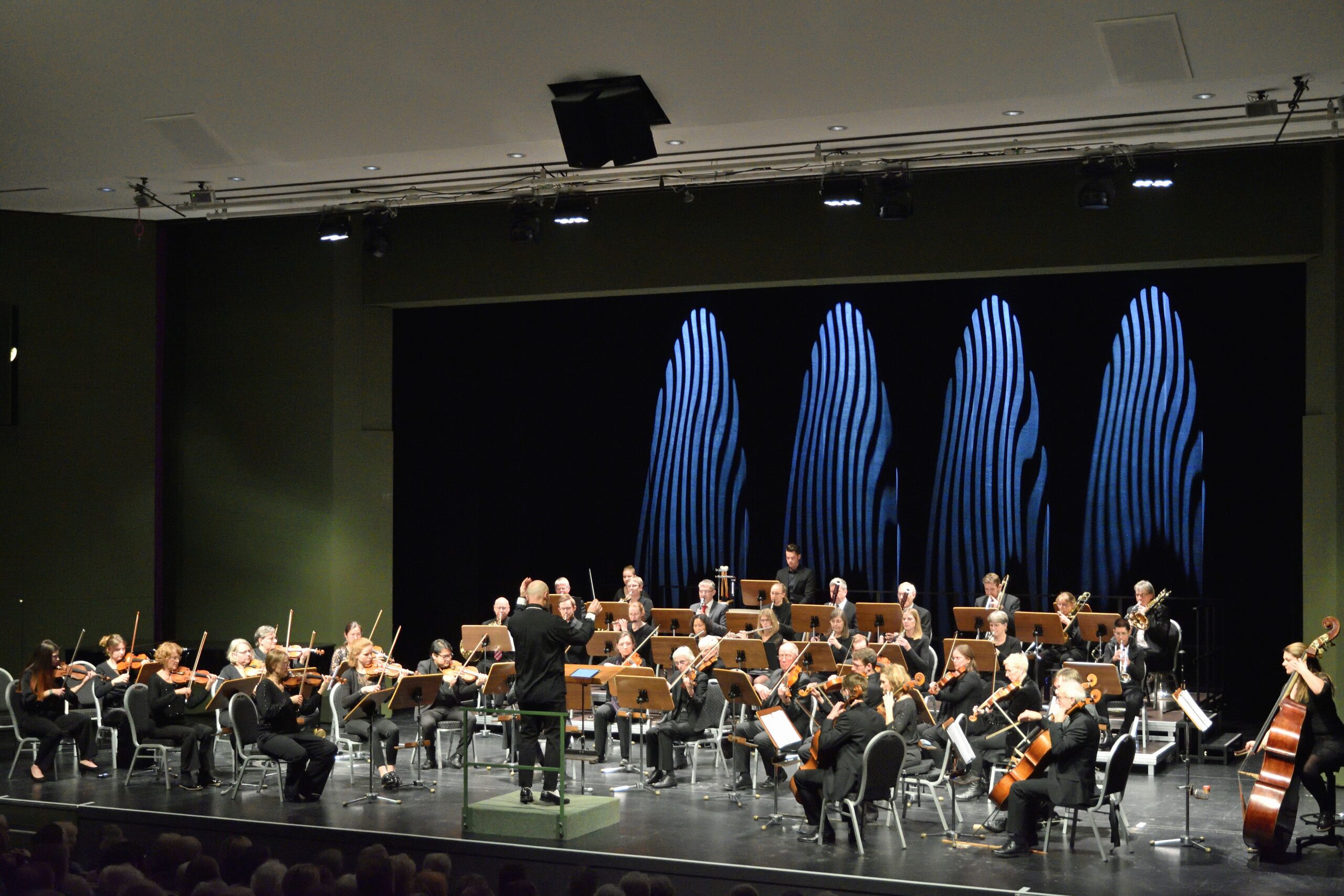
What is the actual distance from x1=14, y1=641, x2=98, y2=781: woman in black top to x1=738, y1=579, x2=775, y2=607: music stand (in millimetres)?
5813

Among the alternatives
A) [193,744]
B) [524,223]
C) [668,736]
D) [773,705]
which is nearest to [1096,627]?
[773,705]

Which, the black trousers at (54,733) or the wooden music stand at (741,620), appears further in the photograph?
the wooden music stand at (741,620)

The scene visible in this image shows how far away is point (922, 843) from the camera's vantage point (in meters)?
8.92

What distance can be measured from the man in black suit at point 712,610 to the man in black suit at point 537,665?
3123 mm

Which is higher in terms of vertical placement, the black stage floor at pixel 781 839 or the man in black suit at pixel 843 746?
the man in black suit at pixel 843 746

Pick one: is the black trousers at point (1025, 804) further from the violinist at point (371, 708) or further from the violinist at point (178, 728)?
the violinist at point (178, 728)

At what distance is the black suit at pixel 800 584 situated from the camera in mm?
13617

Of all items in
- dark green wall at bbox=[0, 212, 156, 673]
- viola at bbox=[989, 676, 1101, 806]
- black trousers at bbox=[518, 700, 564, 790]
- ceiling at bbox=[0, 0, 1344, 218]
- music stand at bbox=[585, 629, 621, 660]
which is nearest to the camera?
ceiling at bbox=[0, 0, 1344, 218]

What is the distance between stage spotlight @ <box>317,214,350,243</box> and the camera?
1221 cm

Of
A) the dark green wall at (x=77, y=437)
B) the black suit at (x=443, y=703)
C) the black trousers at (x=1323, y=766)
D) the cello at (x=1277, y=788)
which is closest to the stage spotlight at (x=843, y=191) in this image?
the cello at (x=1277, y=788)

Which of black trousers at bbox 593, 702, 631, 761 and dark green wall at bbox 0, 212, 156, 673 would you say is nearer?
black trousers at bbox 593, 702, 631, 761

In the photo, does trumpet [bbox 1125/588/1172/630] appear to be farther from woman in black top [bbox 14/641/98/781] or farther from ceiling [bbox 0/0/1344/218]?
woman in black top [bbox 14/641/98/781]

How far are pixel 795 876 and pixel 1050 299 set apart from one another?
25.2ft

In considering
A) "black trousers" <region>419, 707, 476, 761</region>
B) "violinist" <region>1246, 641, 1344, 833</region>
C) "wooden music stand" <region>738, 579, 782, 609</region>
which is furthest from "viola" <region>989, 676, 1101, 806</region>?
"wooden music stand" <region>738, 579, 782, 609</region>
